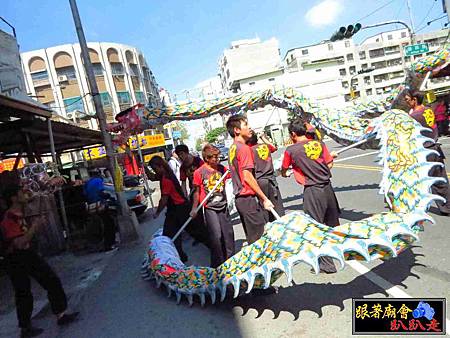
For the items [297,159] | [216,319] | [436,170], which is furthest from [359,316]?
[436,170]

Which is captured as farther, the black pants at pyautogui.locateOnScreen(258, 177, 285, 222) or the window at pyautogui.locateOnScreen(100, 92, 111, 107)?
the window at pyautogui.locateOnScreen(100, 92, 111, 107)

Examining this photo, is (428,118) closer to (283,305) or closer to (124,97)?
(283,305)

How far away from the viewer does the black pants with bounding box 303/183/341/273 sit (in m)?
3.89

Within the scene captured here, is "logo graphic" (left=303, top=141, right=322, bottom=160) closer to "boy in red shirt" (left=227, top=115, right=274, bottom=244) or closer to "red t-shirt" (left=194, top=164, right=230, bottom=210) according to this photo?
"boy in red shirt" (left=227, top=115, right=274, bottom=244)

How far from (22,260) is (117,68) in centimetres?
4762

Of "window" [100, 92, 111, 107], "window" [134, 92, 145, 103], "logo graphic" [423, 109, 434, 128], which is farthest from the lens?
"window" [134, 92, 145, 103]

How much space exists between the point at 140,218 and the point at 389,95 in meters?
7.68

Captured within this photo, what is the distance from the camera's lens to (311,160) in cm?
389

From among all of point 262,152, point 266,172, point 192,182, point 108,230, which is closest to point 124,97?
point 108,230

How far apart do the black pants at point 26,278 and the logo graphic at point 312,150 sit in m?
3.15

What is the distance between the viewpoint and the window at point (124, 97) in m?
46.6

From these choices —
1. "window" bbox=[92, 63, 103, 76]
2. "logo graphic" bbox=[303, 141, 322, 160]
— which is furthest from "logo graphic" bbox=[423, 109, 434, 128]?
"window" bbox=[92, 63, 103, 76]

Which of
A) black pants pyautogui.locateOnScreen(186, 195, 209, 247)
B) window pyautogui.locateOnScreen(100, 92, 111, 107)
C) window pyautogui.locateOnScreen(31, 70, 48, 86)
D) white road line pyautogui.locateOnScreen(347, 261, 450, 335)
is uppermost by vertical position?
window pyautogui.locateOnScreen(31, 70, 48, 86)

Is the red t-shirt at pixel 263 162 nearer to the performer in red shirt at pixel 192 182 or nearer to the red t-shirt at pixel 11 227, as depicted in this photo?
the performer in red shirt at pixel 192 182
